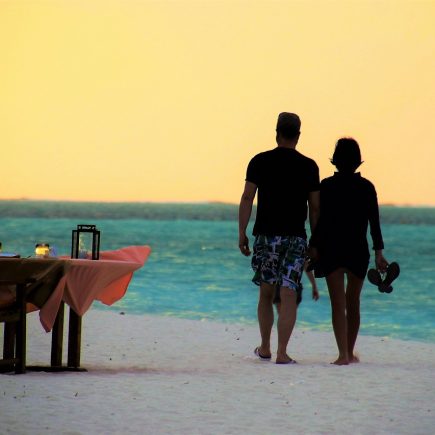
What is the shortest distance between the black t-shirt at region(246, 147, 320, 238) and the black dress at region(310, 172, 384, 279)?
149 millimetres

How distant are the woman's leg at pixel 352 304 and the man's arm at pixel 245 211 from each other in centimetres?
77

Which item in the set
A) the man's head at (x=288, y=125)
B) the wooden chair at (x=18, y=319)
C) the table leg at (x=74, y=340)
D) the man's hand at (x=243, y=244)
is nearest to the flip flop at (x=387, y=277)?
the man's hand at (x=243, y=244)

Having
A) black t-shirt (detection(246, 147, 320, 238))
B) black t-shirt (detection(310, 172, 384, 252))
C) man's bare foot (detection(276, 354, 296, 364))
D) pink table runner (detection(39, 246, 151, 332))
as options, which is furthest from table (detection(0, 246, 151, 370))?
black t-shirt (detection(310, 172, 384, 252))

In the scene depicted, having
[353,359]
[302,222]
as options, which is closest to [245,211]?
[302,222]

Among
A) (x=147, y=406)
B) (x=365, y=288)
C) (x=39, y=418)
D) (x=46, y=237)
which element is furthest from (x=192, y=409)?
(x=46, y=237)

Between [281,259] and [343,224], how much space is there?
509mm

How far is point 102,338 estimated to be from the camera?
10.8 meters

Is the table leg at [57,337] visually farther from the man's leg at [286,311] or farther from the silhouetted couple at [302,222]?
the man's leg at [286,311]

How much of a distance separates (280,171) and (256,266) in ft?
2.13

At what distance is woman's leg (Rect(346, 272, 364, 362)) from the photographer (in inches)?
334

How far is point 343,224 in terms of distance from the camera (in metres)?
8.50

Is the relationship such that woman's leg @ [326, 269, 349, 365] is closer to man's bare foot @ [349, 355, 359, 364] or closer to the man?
A: the man

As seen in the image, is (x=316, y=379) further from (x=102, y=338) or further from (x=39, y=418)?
(x=102, y=338)

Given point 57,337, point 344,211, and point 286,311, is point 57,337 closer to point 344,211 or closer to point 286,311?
point 286,311
